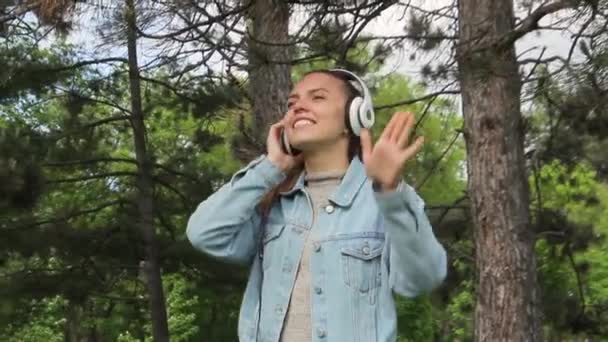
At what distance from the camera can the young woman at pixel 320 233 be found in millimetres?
2166

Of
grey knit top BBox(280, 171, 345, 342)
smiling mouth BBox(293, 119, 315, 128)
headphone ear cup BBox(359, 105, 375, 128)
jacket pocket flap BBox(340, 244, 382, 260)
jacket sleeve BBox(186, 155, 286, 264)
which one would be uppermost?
headphone ear cup BBox(359, 105, 375, 128)

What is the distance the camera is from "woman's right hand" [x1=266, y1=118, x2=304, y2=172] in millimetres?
2359

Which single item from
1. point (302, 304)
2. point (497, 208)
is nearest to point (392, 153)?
point (302, 304)

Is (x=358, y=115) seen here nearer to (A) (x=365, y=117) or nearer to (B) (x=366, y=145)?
(A) (x=365, y=117)

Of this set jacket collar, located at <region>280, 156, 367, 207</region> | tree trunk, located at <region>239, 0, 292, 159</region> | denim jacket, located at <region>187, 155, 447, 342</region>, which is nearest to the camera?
denim jacket, located at <region>187, 155, 447, 342</region>

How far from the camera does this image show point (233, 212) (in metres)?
2.31

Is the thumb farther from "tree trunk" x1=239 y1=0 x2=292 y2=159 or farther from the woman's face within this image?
"tree trunk" x1=239 y1=0 x2=292 y2=159

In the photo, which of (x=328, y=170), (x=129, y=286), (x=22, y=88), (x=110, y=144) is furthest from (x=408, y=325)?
(x=328, y=170)

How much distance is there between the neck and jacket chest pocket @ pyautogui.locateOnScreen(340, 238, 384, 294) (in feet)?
0.66

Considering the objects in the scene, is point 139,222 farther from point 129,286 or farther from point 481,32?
point 481,32

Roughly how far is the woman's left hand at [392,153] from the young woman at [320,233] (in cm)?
4

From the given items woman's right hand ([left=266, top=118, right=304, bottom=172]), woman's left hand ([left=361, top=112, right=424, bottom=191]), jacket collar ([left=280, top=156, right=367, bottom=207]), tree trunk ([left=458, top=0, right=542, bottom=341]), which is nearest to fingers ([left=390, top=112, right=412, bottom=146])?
woman's left hand ([left=361, top=112, right=424, bottom=191])

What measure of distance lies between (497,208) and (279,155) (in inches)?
169

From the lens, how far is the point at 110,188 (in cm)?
1062
